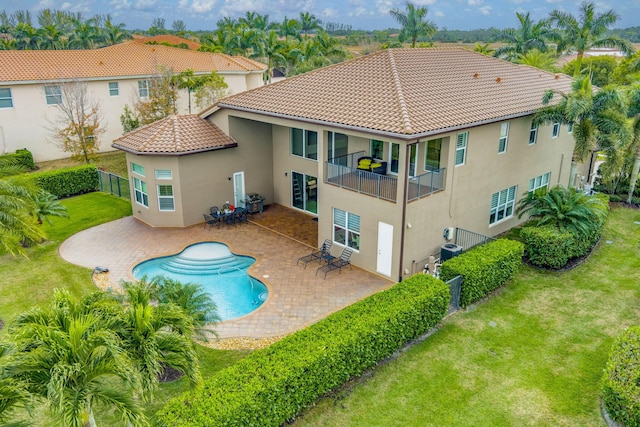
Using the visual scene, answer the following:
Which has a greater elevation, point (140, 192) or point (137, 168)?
point (137, 168)

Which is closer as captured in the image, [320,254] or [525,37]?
[320,254]

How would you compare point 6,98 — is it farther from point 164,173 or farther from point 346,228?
point 346,228

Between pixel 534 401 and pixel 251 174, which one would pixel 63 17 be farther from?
pixel 534 401

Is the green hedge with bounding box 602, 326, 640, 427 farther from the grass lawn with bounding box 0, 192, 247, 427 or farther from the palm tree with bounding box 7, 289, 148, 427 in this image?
the palm tree with bounding box 7, 289, 148, 427

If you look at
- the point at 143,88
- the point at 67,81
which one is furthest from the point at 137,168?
the point at 143,88

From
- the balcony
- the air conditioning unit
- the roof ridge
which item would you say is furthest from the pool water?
the roof ridge

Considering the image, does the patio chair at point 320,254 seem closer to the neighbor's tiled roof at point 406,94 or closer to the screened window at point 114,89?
the neighbor's tiled roof at point 406,94
